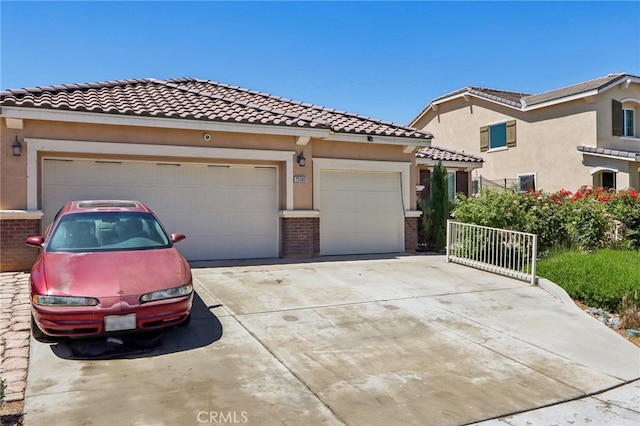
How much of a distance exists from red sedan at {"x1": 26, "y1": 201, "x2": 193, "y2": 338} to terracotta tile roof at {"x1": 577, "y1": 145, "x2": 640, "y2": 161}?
18410 mm

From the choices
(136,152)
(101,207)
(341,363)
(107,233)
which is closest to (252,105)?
(136,152)

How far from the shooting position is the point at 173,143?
10234 millimetres

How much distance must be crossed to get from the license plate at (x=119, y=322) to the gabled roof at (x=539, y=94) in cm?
2018

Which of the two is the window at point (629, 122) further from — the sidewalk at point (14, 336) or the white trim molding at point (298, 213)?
the sidewalk at point (14, 336)

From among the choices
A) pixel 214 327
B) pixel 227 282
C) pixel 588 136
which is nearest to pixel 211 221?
pixel 227 282

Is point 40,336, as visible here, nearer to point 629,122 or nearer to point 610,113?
point 610,113

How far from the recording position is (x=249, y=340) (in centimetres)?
564

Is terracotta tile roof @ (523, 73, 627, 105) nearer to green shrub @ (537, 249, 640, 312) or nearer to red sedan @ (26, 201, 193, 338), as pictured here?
green shrub @ (537, 249, 640, 312)

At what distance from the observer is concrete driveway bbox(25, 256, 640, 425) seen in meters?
4.00

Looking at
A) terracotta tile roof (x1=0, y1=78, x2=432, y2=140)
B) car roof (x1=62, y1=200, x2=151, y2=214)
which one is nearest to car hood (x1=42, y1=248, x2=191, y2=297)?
car roof (x1=62, y1=200, x2=151, y2=214)

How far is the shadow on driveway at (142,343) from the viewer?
510 centimetres

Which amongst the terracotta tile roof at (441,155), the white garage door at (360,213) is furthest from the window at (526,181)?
the white garage door at (360,213)

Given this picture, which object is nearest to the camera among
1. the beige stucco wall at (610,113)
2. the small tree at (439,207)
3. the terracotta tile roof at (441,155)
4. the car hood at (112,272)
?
the car hood at (112,272)

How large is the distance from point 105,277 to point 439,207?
34.2 ft
